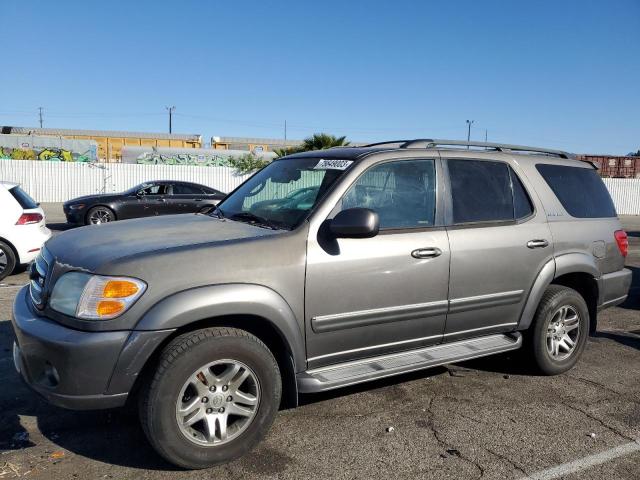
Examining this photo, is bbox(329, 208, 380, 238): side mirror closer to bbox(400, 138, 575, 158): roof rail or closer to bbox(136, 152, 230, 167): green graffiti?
bbox(400, 138, 575, 158): roof rail

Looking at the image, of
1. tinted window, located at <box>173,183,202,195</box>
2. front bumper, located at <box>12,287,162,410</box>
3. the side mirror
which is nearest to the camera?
front bumper, located at <box>12,287,162,410</box>

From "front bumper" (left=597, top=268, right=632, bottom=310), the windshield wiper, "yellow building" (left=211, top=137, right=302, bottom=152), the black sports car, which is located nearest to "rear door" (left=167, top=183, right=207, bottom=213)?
the black sports car

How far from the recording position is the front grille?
126 inches

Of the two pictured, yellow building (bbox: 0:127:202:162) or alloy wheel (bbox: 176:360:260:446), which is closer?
alloy wheel (bbox: 176:360:260:446)

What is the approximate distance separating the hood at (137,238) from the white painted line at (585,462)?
2052 mm

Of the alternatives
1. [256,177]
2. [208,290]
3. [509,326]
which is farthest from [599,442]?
[256,177]

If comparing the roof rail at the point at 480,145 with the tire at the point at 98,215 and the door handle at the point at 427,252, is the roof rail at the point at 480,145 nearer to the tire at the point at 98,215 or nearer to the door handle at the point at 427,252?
the door handle at the point at 427,252

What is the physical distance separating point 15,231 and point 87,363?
610cm

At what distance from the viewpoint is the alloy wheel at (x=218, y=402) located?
302 cm

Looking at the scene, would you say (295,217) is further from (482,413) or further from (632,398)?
(632,398)

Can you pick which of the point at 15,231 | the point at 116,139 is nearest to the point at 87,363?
the point at 15,231

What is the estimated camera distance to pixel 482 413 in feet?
12.9

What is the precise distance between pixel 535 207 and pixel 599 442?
72.4 inches

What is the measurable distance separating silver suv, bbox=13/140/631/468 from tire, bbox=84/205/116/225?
38.8 ft
